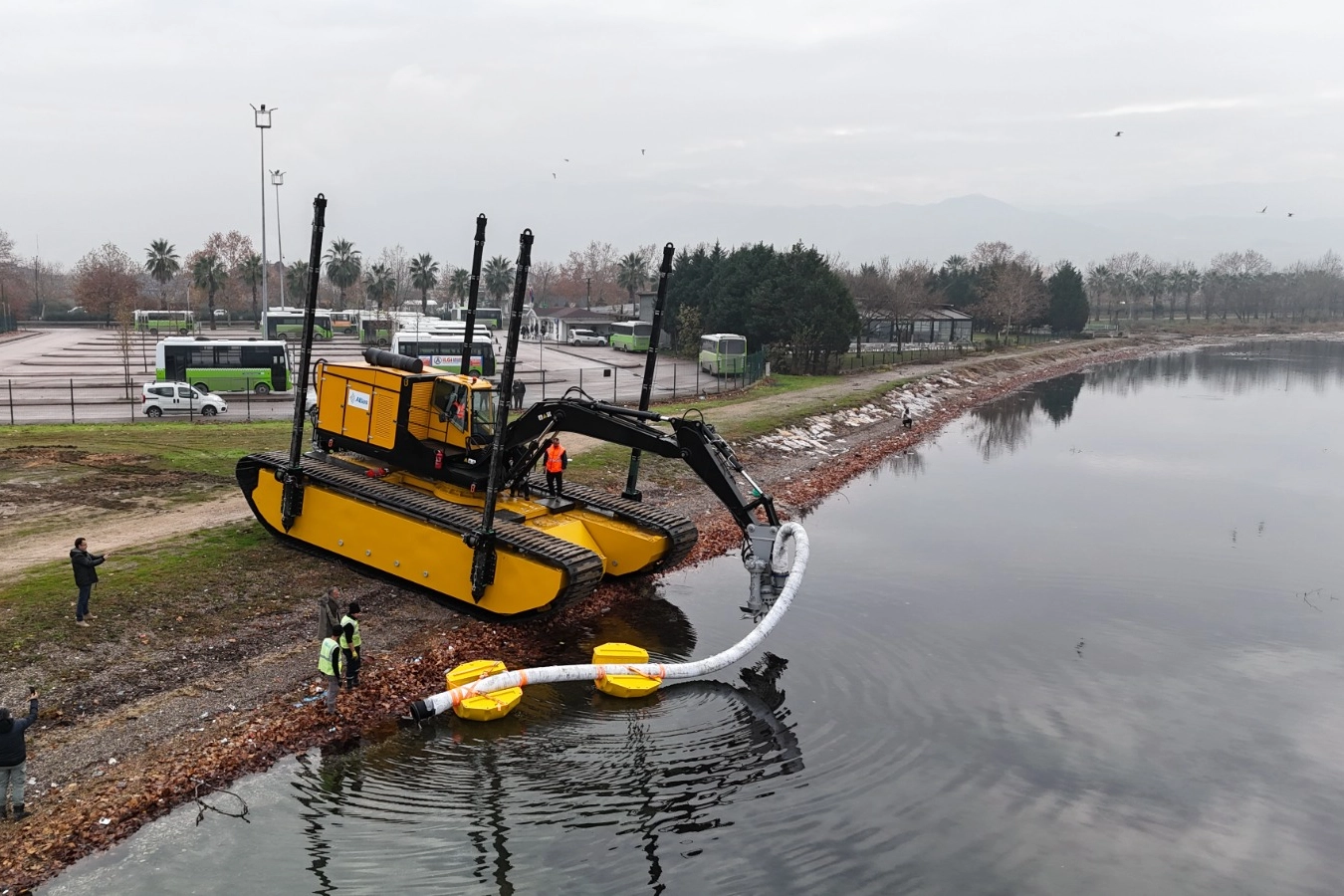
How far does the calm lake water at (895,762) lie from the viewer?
33.0 feet

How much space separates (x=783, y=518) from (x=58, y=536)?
15750mm

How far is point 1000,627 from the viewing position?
57.7 feet

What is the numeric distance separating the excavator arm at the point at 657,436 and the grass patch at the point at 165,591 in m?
4.66

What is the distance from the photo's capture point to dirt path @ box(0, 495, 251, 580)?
55.5 ft

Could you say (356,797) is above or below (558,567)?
below

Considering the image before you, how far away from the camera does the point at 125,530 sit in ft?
62.4

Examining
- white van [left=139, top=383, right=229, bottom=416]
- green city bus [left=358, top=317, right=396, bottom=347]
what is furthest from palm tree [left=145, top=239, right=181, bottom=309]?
white van [left=139, top=383, right=229, bottom=416]

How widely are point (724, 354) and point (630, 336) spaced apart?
2157 centimetres

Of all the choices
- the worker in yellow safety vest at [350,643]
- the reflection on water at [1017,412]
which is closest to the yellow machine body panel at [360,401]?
the worker in yellow safety vest at [350,643]

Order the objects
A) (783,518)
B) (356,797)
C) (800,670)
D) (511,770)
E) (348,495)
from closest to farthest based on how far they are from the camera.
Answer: (356,797) → (511,770) → (800,670) → (348,495) → (783,518)

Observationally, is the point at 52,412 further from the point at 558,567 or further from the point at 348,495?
the point at 558,567

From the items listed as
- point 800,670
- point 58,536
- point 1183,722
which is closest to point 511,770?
point 800,670

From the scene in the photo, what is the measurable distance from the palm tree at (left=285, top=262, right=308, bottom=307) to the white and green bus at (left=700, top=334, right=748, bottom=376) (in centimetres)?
5742

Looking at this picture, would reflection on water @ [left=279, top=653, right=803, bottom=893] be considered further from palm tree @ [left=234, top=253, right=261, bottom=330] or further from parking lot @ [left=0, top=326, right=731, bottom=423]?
palm tree @ [left=234, top=253, right=261, bottom=330]
